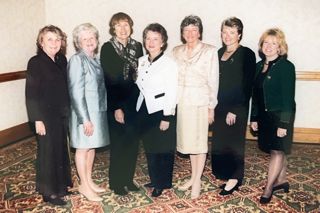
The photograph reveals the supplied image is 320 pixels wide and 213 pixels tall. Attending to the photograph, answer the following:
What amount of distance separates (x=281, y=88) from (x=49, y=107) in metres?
2.13

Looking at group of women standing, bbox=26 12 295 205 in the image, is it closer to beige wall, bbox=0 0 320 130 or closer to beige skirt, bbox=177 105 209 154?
beige skirt, bbox=177 105 209 154

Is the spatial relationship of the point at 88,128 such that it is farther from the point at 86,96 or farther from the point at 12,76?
the point at 12,76

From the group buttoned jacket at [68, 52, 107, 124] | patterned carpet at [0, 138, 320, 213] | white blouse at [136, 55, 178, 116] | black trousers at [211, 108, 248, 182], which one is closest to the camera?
buttoned jacket at [68, 52, 107, 124]

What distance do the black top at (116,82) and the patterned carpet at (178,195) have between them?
964 mm

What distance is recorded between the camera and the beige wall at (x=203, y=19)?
4.79 meters

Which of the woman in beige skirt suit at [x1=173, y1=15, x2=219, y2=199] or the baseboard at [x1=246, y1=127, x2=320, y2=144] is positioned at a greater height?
the woman in beige skirt suit at [x1=173, y1=15, x2=219, y2=199]

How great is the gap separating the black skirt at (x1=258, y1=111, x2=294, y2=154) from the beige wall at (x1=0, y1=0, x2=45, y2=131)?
3917mm

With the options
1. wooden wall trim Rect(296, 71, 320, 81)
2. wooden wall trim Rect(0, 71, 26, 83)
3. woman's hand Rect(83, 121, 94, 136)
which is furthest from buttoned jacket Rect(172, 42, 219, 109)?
wooden wall trim Rect(0, 71, 26, 83)

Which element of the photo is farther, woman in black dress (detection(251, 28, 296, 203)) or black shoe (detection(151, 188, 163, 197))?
black shoe (detection(151, 188, 163, 197))

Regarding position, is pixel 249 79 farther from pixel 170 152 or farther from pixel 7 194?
pixel 7 194

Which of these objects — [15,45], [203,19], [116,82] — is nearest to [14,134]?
[15,45]

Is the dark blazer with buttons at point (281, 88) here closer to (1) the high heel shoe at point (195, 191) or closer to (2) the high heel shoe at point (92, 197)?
(1) the high heel shoe at point (195, 191)

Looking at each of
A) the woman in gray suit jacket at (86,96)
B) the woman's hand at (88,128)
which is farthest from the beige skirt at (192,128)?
the woman's hand at (88,128)

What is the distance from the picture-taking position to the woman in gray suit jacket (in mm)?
2840
